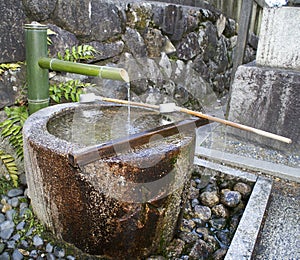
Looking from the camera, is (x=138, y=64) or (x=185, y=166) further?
(x=138, y=64)

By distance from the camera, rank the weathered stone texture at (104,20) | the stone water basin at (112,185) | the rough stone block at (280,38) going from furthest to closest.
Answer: the rough stone block at (280,38), the weathered stone texture at (104,20), the stone water basin at (112,185)

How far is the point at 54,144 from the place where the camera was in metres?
1.29

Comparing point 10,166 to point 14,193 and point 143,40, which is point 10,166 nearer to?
point 14,193

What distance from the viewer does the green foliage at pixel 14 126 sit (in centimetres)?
199

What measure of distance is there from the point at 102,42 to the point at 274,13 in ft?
5.30

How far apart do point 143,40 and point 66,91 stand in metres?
1.30

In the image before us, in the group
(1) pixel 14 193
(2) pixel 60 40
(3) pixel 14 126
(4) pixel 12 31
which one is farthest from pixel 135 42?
(1) pixel 14 193

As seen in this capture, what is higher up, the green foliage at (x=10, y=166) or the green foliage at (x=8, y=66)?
the green foliage at (x=8, y=66)

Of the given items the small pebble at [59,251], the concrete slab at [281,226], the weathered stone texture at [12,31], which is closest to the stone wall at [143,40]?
the weathered stone texture at [12,31]

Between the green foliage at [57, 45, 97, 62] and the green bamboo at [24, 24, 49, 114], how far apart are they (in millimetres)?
412

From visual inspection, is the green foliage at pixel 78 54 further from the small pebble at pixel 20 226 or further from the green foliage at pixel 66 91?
the small pebble at pixel 20 226

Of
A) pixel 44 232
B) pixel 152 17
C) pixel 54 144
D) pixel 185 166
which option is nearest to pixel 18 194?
pixel 44 232

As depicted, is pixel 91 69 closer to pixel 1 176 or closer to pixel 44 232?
pixel 44 232

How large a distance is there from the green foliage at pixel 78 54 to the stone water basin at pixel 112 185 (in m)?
0.85
